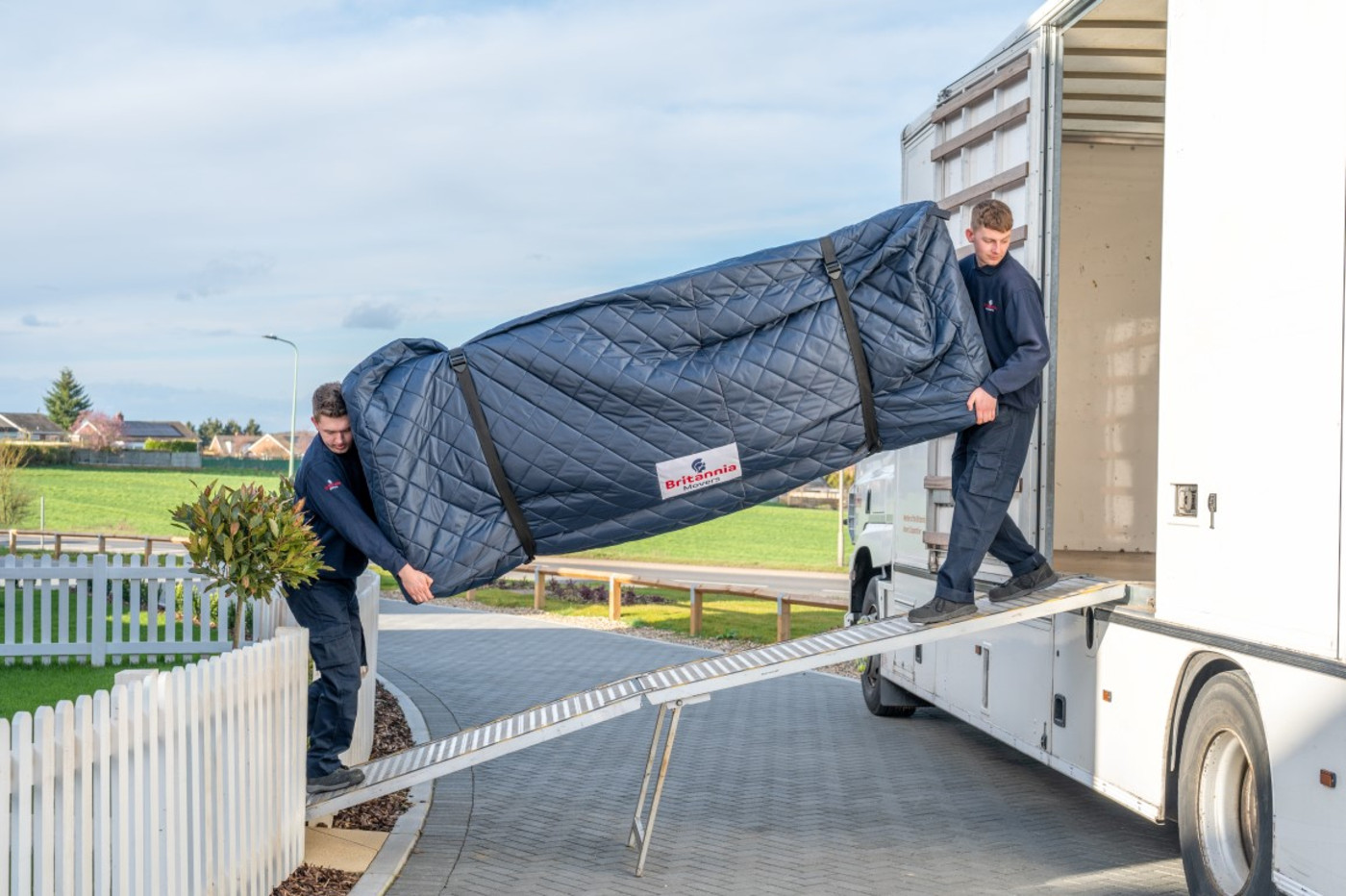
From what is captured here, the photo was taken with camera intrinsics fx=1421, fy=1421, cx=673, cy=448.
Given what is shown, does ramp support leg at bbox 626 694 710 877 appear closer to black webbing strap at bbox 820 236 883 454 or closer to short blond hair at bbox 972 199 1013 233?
black webbing strap at bbox 820 236 883 454

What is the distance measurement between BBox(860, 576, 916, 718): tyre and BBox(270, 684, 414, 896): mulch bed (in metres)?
3.73

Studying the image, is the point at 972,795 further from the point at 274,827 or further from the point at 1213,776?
the point at 274,827

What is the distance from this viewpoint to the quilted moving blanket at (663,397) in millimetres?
6238

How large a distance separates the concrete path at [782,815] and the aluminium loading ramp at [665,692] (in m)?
0.45

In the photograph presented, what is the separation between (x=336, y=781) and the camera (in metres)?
6.70

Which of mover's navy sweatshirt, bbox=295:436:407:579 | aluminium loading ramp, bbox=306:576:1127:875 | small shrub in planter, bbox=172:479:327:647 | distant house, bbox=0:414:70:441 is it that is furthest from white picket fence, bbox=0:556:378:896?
distant house, bbox=0:414:70:441

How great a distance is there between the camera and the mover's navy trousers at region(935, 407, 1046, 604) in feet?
22.1

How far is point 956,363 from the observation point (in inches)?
→ 253

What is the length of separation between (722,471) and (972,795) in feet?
11.2

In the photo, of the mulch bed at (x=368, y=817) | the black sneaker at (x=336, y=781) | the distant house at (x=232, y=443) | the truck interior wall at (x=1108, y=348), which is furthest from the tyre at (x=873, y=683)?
the distant house at (x=232, y=443)

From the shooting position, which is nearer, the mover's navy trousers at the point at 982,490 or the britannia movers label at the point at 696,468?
the britannia movers label at the point at 696,468

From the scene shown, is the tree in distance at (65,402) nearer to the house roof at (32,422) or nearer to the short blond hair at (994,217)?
the house roof at (32,422)

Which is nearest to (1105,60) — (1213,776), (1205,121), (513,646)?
(1205,121)

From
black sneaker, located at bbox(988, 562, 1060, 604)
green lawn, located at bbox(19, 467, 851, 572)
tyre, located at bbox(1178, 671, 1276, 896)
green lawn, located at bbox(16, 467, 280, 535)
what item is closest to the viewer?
tyre, located at bbox(1178, 671, 1276, 896)
